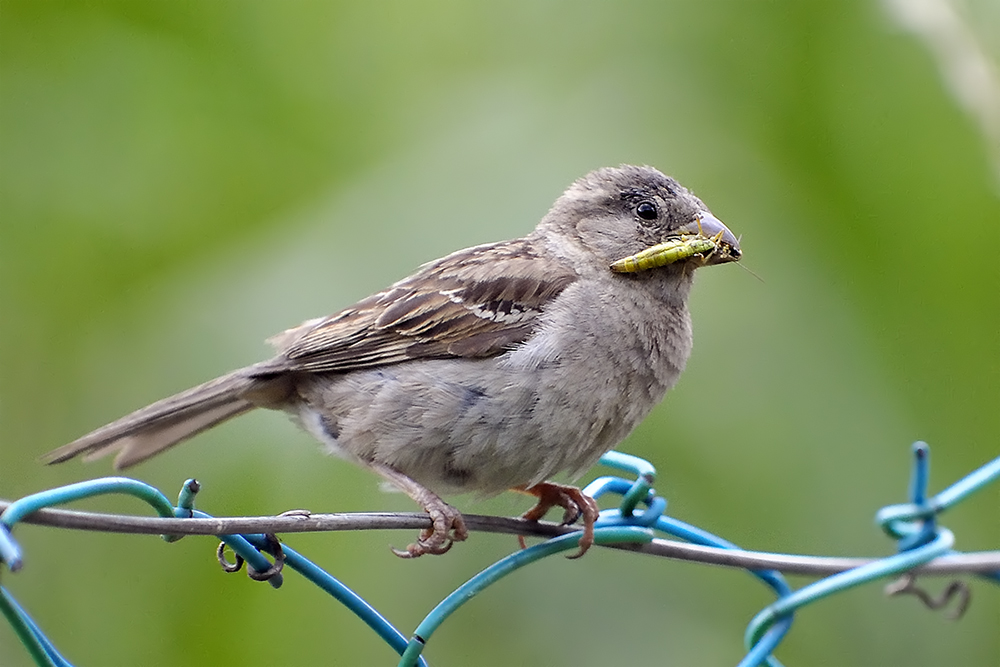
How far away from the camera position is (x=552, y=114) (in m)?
2.99

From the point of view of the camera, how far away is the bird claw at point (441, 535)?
2480 millimetres

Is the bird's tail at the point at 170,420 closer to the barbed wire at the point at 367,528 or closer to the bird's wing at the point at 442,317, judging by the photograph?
the bird's wing at the point at 442,317

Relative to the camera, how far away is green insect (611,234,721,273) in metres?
2.91

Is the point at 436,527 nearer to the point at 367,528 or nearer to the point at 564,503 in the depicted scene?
the point at 564,503

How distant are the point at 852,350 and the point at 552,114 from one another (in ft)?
3.21

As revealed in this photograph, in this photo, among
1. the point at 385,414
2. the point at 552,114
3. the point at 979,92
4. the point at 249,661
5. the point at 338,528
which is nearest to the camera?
the point at 338,528

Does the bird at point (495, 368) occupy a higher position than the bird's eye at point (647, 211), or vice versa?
the bird's eye at point (647, 211)

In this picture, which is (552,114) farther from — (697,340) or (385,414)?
(385,414)

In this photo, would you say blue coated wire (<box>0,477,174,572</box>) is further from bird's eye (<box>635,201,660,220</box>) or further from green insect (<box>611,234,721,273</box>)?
bird's eye (<box>635,201,660,220</box>)

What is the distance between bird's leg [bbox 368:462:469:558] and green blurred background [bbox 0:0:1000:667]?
124 millimetres

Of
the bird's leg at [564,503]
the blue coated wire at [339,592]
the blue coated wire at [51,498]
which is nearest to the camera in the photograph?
the blue coated wire at [51,498]

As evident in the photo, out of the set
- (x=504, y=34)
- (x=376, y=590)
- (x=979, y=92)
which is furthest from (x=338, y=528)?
(x=504, y=34)

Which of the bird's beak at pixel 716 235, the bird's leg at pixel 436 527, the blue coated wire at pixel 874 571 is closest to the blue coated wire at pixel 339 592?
the bird's leg at pixel 436 527

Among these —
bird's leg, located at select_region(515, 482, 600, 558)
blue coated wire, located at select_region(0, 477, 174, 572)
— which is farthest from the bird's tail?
blue coated wire, located at select_region(0, 477, 174, 572)
